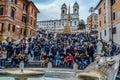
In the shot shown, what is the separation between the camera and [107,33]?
41469mm

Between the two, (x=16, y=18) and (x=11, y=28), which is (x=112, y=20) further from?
(x=16, y=18)

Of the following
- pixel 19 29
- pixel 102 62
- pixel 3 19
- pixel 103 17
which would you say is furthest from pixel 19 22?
pixel 102 62

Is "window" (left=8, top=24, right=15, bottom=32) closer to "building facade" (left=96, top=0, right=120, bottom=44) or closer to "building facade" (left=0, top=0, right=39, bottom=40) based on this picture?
"building facade" (left=0, top=0, right=39, bottom=40)

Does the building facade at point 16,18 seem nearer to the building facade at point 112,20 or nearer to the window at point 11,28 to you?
the window at point 11,28

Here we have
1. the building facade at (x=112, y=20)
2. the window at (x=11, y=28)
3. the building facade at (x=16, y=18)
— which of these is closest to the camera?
the building facade at (x=112, y=20)

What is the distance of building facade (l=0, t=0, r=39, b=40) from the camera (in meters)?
40.0

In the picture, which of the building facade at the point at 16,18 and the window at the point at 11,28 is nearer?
the building facade at the point at 16,18

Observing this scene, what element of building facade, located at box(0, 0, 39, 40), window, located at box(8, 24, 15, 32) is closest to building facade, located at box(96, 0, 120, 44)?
building facade, located at box(0, 0, 39, 40)

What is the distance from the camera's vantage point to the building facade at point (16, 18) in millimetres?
40031

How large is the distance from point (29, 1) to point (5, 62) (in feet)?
106

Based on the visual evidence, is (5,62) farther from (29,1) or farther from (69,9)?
(69,9)

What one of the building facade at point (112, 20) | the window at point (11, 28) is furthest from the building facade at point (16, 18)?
the building facade at point (112, 20)

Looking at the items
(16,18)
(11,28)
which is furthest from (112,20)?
(16,18)

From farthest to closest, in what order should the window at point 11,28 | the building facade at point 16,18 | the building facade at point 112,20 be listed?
the window at point 11,28
the building facade at point 16,18
the building facade at point 112,20
